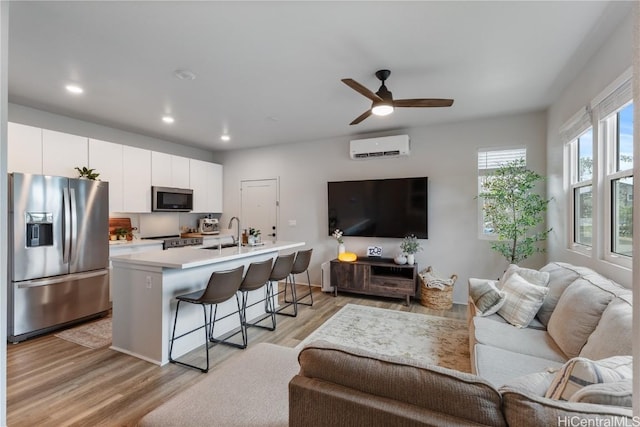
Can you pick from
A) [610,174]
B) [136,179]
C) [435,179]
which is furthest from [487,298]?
[136,179]

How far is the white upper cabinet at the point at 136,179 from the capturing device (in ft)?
14.7

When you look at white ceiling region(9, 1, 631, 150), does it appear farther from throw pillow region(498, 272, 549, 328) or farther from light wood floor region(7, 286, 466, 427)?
light wood floor region(7, 286, 466, 427)

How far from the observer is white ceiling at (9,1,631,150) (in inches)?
78.2

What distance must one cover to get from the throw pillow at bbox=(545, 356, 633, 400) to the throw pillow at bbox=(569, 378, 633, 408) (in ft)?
0.17

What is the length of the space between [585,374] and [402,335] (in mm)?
2436

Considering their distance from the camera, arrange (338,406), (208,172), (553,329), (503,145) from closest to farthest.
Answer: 1. (338,406)
2. (553,329)
3. (503,145)
4. (208,172)

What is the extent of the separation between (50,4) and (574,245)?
194 inches

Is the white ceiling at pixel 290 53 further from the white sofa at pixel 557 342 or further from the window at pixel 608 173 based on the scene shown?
the white sofa at pixel 557 342

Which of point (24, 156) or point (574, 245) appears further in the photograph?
point (24, 156)

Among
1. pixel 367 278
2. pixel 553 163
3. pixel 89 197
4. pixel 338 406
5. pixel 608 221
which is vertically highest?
pixel 553 163

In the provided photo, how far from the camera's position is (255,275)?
3.06 m

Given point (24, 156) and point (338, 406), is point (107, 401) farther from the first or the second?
point (24, 156)

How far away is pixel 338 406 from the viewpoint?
37.3 inches

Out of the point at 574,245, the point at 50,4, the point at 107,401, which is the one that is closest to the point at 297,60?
the point at 50,4
